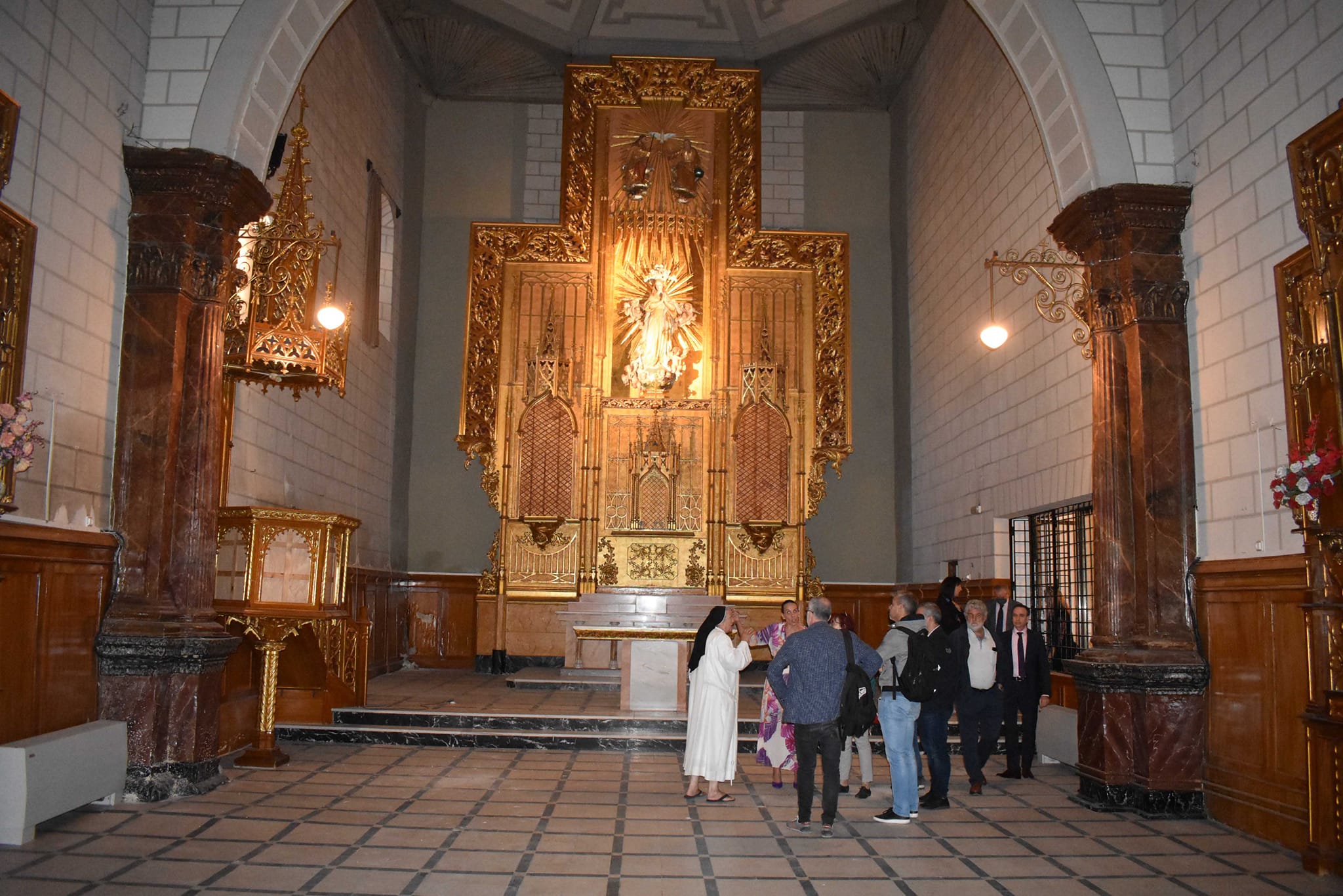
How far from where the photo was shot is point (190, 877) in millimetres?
4523

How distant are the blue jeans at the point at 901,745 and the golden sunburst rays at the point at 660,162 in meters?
9.45

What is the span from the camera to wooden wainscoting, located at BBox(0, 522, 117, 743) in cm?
537

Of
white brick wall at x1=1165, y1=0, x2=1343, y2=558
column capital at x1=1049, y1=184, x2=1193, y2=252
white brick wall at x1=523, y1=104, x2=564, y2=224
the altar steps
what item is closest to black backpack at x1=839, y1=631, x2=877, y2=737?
white brick wall at x1=1165, y1=0, x2=1343, y2=558

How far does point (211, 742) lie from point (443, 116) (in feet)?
36.4

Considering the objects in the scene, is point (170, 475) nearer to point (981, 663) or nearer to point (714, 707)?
point (714, 707)

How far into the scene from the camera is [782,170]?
15156mm

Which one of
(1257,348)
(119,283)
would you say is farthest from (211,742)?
(1257,348)

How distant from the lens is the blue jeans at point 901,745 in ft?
19.6

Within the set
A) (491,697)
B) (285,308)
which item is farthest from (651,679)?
(285,308)

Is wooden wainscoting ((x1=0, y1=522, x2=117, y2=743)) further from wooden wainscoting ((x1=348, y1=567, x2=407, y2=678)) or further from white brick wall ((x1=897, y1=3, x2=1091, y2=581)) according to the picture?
white brick wall ((x1=897, y1=3, x2=1091, y2=581))

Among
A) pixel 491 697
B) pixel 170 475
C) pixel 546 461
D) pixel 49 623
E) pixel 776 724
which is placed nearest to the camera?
pixel 49 623

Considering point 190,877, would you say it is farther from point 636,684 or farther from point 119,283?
point 636,684

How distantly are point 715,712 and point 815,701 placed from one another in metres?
1.10

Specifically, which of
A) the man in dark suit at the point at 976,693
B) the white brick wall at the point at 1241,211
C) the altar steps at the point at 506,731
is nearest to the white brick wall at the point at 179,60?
the altar steps at the point at 506,731
